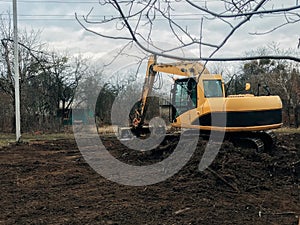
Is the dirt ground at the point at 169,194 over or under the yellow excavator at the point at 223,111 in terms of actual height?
under

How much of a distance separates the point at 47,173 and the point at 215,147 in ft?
11.2

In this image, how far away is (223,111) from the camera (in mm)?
8805

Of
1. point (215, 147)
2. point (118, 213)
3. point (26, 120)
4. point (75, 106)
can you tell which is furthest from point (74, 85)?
point (118, 213)

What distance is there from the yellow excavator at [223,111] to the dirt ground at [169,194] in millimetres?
593

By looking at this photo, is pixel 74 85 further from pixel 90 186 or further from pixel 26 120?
pixel 90 186

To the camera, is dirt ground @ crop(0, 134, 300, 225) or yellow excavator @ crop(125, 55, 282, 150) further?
yellow excavator @ crop(125, 55, 282, 150)

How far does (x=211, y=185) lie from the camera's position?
6348mm

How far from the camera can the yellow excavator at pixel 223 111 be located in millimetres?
8789

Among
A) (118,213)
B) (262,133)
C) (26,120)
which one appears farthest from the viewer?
(26,120)

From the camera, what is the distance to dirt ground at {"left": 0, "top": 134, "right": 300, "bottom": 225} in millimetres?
4836

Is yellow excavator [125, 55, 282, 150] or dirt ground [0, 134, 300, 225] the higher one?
yellow excavator [125, 55, 282, 150]

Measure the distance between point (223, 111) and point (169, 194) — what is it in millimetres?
3400

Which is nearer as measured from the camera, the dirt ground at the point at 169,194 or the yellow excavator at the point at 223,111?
the dirt ground at the point at 169,194

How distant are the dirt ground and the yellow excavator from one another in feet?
1.95
